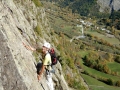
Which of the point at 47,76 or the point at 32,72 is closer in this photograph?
the point at 32,72

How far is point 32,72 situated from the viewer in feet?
62.5

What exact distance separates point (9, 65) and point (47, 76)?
589cm

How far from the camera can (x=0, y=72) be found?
15.7 metres

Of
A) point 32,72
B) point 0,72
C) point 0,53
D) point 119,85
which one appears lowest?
point 119,85

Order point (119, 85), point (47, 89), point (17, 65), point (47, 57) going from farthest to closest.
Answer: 1. point (119, 85)
2. point (47, 89)
3. point (47, 57)
4. point (17, 65)

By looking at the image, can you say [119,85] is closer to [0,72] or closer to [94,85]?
[94,85]

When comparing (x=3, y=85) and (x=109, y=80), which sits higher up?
(x=3, y=85)

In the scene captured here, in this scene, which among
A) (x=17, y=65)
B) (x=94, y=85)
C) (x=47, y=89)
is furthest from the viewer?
(x=94, y=85)

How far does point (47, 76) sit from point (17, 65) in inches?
206

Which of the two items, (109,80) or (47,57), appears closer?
(47,57)

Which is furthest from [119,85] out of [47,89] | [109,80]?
[47,89]

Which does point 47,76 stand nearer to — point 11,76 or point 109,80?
point 11,76

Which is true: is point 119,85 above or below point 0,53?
below

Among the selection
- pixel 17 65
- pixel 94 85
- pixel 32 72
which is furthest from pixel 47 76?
pixel 94 85
